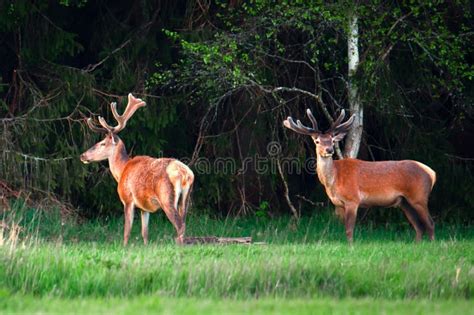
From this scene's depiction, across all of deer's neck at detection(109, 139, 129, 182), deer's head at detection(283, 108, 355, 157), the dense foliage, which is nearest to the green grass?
deer's head at detection(283, 108, 355, 157)

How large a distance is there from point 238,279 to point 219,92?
8.05 m

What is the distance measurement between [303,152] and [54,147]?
425cm

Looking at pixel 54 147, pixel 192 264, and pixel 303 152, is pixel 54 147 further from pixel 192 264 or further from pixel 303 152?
pixel 192 264

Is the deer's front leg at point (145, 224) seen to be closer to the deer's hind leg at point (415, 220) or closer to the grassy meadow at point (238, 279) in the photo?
the grassy meadow at point (238, 279)

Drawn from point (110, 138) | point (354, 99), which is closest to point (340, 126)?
point (354, 99)

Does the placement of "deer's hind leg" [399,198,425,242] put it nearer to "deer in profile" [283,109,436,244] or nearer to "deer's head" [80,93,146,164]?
"deer in profile" [283,109,436,244]

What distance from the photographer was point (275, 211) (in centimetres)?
2027

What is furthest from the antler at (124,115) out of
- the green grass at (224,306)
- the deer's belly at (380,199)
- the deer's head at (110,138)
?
the green grass at (224,306)

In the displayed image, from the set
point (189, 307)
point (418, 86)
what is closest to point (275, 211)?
point (418, 86)

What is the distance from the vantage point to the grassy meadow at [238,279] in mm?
9156

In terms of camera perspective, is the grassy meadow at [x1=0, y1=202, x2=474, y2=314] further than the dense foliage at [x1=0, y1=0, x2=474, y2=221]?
No

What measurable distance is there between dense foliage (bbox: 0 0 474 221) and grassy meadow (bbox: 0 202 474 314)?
4.67m

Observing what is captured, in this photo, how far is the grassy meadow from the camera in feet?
30.0

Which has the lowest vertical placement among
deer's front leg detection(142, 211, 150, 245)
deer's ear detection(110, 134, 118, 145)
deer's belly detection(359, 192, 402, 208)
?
deer's front leg detection(142, 211, 150, 245)
